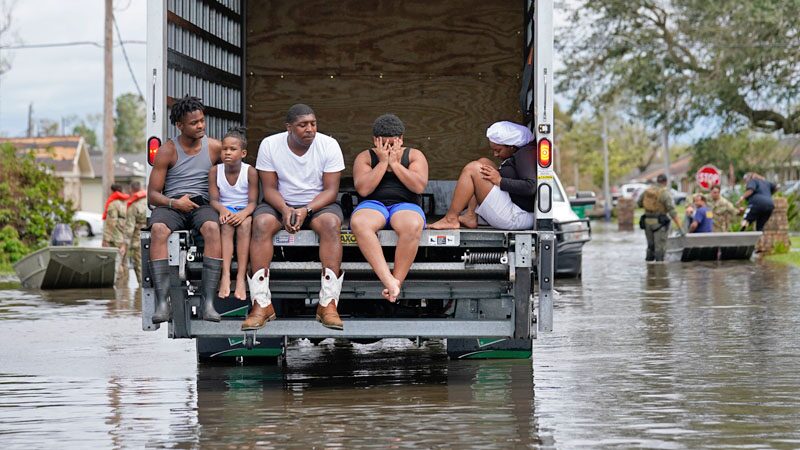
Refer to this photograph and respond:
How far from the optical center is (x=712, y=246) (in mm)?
27672

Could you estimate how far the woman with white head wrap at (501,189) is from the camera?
1032cm

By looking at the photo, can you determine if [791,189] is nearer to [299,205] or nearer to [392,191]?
[392,191]

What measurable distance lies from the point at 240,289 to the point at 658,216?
→ 18852 millimetres

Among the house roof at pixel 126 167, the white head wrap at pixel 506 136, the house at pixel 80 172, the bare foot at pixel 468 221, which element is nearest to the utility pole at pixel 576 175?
the house roof at pixel 126 167

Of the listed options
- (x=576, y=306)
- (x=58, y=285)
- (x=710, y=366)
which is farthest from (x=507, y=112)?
(x=58, y=285)

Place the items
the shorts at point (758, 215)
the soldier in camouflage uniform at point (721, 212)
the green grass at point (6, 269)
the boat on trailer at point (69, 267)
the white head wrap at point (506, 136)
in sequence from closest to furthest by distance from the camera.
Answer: the white head wrap at point (506, 136) → the boat on trailer at point (69, 267) → the green grass at point (6, 269) → the shorts at point (758, 215) → the soldier in camouflage uniform at point (721, 212)

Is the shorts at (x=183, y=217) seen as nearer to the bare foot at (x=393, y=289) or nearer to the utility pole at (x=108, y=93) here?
the bare foot at (x=393, y=289)

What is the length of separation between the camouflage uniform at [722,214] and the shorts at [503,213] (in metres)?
20.4

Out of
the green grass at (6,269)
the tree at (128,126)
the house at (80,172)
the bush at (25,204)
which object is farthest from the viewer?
the tree at (128,126)

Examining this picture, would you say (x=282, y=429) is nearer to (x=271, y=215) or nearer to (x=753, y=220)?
(x=271, y=215)

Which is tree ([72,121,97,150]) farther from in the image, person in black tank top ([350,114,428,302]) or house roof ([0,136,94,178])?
person in black tank top ([350,114,428,302])

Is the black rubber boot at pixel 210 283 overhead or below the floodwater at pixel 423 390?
overhead

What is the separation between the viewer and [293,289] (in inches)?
398

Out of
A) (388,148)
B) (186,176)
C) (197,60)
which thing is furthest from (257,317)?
(197,60)
